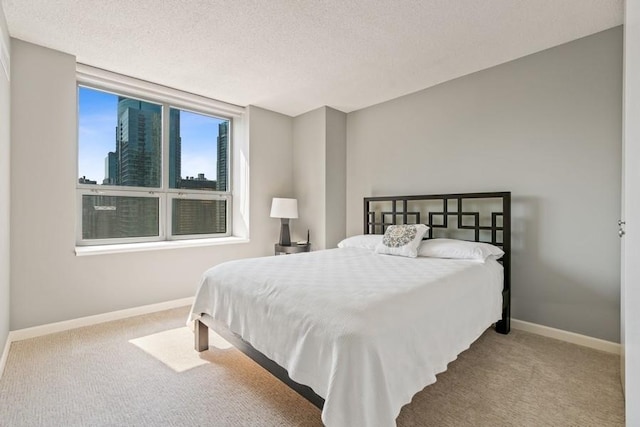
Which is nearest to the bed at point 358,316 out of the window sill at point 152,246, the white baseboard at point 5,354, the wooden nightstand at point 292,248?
the wooden nightstand at point 292,248

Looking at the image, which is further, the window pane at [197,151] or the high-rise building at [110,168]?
the window pane at [197,151]

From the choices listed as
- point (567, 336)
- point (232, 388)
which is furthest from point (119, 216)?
point (567, 336)

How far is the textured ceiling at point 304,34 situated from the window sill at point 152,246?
1790 millimetres

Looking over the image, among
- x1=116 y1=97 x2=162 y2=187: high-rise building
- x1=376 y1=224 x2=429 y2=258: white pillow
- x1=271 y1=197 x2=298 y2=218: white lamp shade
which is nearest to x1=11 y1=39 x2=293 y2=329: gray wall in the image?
x1=116 y1=97 x2=162 y2=187: high-rise building

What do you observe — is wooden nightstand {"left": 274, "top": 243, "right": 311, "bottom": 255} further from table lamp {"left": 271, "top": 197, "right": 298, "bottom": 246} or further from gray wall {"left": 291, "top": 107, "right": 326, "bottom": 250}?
gray wall {"left": 291, "top": 107, "right": 326, "bottom": 250}

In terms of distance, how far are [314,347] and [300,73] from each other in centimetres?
268

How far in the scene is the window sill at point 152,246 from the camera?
2873 mm

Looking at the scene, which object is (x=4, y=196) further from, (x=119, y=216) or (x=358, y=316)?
(x=358, y=316)

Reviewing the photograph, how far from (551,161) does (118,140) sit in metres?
4.32

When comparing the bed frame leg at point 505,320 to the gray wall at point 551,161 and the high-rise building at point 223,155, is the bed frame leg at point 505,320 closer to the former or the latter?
the gray wall at point 551,161

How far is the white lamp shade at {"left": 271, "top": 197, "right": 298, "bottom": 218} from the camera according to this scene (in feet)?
12.8

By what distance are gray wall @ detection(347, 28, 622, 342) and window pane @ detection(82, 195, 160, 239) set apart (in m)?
3.22

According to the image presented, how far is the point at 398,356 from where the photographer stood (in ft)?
4.13

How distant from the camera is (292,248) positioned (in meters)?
3.85
